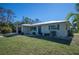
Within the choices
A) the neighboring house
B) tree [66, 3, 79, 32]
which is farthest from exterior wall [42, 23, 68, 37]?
tree [66, 3, 79, 32]

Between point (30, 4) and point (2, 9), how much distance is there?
0.57 metres

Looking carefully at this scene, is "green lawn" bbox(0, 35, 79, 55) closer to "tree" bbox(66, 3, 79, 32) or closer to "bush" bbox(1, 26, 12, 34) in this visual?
"bush" bbox(1, 26, 12, 34)

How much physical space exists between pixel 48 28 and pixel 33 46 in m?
0.47

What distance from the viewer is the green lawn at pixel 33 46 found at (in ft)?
48.3

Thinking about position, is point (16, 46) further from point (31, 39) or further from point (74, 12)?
point (74, 12)

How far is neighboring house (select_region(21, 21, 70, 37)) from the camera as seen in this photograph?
48.4 ft

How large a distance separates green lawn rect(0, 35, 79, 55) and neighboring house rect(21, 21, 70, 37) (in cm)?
15

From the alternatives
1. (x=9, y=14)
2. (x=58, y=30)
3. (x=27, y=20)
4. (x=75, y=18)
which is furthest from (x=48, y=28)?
(x=9, y=14)

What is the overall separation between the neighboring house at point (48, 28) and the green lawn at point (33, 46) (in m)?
0.15

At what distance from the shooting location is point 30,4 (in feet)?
48.3

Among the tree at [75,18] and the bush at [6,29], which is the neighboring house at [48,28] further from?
the bush at [6,29]

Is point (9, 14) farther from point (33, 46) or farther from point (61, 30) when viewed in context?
point (61, 30)

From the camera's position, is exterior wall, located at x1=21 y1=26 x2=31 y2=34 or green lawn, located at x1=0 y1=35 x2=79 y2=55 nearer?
green lawn, located at x1=0 y1=35 x2=79 y2=55
